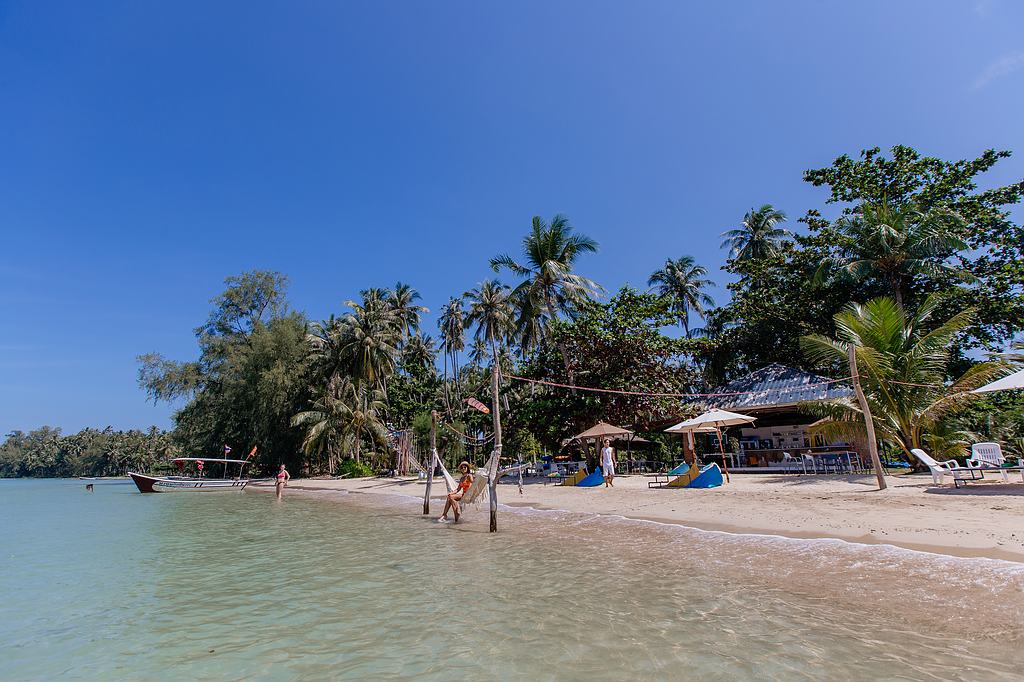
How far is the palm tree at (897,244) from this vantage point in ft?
67.2

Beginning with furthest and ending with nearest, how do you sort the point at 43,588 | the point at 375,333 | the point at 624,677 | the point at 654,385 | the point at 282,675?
the point at 375,333, the point at 654,385, the point at 43,588, the point at 282,675, the point at 624,677

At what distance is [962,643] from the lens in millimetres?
4098

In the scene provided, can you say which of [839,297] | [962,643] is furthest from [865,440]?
[962,643]

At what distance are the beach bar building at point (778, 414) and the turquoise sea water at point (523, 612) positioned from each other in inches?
527

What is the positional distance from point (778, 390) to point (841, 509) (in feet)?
41.3

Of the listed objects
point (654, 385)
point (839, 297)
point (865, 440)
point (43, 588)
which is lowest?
point (43, 588)

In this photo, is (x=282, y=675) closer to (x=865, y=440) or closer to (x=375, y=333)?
(x=865, y=440)

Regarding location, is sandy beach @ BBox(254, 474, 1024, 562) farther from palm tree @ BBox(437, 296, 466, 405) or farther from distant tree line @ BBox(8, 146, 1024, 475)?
palm tree @ BBox(437, 296, 466, 405)

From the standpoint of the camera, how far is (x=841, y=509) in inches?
397

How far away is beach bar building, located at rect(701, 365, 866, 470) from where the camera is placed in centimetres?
2011

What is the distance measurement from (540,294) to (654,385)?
25.4 ft

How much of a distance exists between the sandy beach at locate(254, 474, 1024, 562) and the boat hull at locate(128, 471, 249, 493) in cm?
1979

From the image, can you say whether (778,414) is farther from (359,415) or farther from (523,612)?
(359,415)

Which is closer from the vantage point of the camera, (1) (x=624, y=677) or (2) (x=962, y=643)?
(1) (x=624, y=677)
